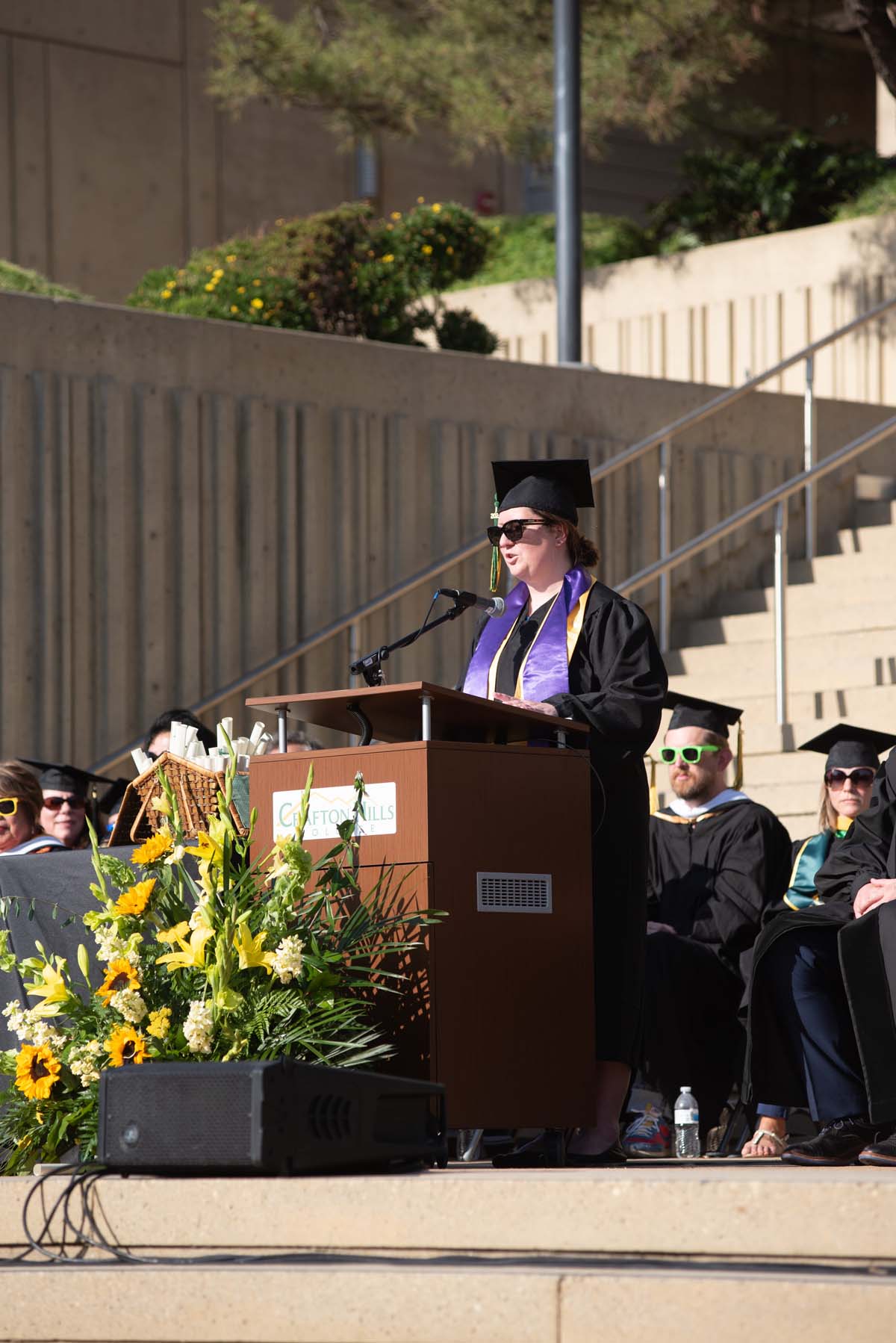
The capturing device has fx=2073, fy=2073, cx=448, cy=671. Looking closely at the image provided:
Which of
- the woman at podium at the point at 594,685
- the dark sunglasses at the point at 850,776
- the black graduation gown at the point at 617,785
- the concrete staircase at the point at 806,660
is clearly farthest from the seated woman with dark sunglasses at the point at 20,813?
the concrete staircase at the point at 806,660

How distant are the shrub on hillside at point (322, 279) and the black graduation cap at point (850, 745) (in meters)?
5.76

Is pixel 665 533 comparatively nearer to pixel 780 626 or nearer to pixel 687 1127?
pixel 780 626

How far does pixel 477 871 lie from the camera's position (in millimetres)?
4500

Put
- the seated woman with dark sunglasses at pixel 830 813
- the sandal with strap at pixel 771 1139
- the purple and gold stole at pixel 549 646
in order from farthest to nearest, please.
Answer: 1. the seated woman with dark sunglasses at pixel 830 813
2. the sandal with strap at pixel 771 1139
3. the purple and gold stole at pixel 549 646

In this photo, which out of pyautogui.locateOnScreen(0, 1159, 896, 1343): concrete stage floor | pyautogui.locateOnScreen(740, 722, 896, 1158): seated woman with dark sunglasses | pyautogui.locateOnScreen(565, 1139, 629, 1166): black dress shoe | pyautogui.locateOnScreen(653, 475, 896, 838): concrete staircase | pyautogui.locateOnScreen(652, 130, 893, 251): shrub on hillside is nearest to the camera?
pyautogui.locateOnScreen(0, 1159, 896, 1343): concrete stage floor

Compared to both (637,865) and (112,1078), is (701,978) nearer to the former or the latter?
(637,865)

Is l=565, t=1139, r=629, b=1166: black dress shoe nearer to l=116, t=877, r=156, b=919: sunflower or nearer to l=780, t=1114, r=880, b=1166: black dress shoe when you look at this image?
l=780, t=1114, r=880, b=1166: black dress shoe

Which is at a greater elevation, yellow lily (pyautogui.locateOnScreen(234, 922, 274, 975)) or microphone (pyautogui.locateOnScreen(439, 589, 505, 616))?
microphone (pyautogui.locateOnScreen(439, 589, 505, 616))

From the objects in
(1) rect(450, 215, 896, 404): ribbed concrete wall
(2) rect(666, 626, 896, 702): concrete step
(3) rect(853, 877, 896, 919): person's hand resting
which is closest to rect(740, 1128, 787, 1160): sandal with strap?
(3) rect(853, 877, 896, 919): person's hand resting

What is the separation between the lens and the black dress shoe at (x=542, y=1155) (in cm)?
466

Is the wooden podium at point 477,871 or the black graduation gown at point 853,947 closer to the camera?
the wooden podium at point 477,871

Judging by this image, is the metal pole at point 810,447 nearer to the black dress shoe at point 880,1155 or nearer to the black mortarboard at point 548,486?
the black mortarboard at point 548,486

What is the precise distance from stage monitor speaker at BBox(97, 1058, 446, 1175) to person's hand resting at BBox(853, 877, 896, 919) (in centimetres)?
128

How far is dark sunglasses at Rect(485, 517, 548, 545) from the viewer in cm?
504
